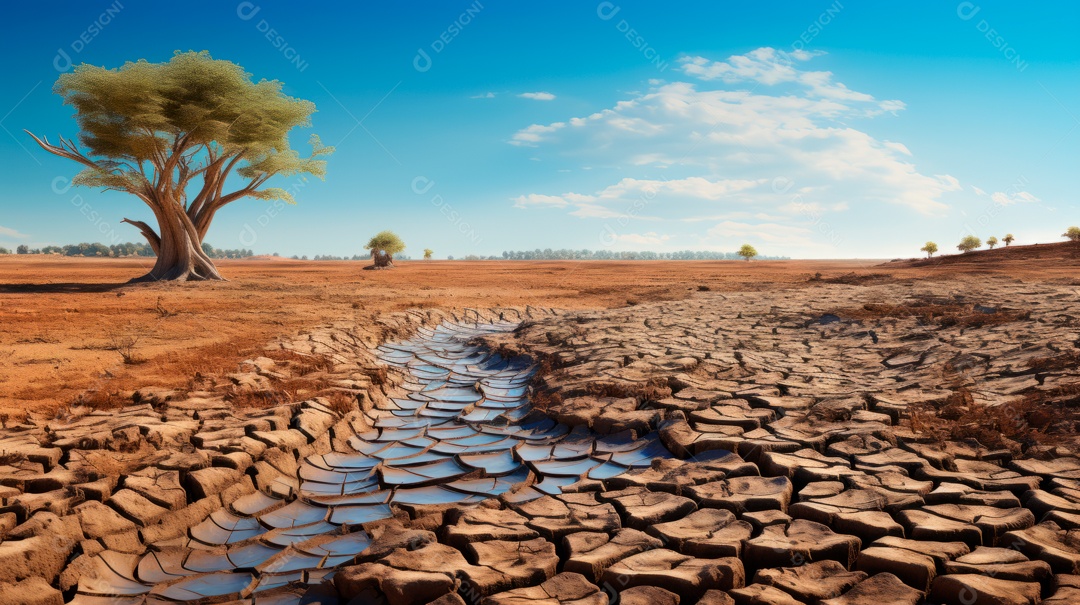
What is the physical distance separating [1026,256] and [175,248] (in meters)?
30.8

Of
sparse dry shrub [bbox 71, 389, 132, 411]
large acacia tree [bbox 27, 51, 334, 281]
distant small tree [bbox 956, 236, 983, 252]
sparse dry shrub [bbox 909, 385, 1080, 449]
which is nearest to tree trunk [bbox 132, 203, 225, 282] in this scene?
large acacia tree [bbox 27, 51, 334, 281]

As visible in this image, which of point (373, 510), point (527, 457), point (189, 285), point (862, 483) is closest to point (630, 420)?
point (527, 457)

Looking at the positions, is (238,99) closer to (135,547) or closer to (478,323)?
(478,323)

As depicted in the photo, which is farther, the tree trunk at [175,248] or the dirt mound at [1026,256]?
the tree trunk at [175,248]

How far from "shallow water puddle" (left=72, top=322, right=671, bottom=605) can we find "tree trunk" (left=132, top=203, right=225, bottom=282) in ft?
58.8

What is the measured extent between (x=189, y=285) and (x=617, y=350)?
1667 centimetres

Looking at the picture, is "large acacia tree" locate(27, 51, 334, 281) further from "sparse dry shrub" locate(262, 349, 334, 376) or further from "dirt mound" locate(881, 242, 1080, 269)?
"dirt mound" locate(881, 242, 1080, 269)

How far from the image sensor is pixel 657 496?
3.50 metres

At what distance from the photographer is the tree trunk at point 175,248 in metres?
20.5

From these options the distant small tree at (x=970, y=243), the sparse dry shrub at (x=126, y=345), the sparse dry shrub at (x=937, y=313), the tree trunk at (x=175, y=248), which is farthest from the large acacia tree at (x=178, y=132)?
the distant small tree at (x=970, y=243)

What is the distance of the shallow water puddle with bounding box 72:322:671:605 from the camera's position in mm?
2979

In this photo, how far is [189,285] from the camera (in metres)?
19.0

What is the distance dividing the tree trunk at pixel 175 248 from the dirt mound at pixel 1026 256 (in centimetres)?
2746

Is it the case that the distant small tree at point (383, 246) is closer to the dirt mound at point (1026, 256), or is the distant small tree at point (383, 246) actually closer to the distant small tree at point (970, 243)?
the dirt mound at point (1026, 256)
